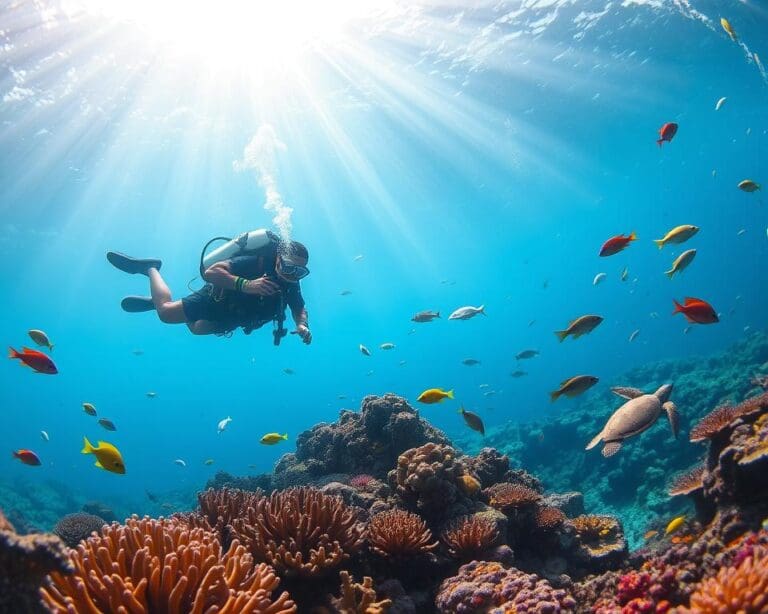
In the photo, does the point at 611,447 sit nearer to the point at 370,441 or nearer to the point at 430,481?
the point at 430,481

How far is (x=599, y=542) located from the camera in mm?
6016

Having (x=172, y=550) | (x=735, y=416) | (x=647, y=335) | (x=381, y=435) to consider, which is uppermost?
(x=172, y=550)

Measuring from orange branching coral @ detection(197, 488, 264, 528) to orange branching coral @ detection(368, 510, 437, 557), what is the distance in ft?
4.21

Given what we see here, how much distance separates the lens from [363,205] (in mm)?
44875

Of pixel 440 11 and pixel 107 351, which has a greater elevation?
pixel 440 11

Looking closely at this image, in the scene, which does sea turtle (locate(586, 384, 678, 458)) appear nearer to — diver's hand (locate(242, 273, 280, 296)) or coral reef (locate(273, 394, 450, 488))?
coral reef (locate(273, 394, 450, 488))

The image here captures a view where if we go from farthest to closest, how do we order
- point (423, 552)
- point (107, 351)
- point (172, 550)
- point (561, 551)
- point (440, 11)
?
point (107, 351)
point (440, 11)
point (561, 551)
point (423, 552)
point (172, 550)

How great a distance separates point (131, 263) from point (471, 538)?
31.4 feet

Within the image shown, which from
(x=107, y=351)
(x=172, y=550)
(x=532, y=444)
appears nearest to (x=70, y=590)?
(x=172, y=550)

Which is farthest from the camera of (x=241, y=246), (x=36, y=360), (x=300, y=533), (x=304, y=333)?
A: (x=241, y=246)

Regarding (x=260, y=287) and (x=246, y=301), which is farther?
(x=246, y=301)

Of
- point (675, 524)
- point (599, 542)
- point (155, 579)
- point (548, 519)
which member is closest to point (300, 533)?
point (155, 579)

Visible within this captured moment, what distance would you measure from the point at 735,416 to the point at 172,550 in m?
5.88

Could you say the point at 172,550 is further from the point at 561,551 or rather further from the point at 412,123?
the point at 412,123
